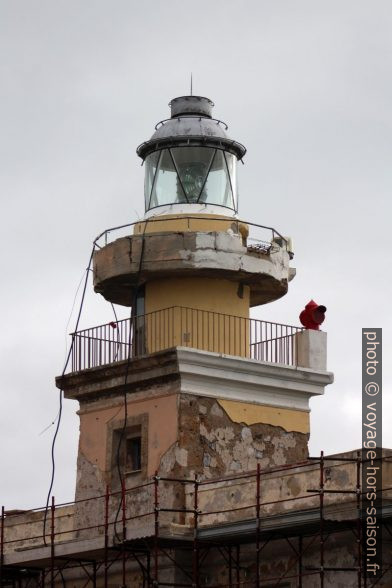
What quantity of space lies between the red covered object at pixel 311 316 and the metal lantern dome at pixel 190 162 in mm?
2411

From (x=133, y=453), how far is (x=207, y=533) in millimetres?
3738

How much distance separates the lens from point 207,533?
32281mm

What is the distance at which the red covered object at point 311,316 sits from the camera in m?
36.3

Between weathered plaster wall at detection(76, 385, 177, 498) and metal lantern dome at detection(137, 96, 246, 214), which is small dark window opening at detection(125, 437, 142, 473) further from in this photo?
metal lantern dome at detection(137, 96, 246, 214)

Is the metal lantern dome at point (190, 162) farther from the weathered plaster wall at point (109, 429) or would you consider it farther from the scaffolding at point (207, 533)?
the scaffolding at point (207, 533)

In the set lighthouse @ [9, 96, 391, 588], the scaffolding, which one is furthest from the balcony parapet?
the scaffolding

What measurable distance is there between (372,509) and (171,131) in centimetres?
1043

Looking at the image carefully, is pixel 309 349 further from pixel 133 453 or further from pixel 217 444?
pixel 133 453

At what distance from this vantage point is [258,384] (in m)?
35.3

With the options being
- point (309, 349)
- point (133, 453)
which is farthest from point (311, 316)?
point (133, 453)

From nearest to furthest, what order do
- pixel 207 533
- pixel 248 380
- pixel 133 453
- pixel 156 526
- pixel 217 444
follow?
pixel 156 526 → pixel 207 533 → pixel 217 444 → pixel 248 380 → pixel 133 453

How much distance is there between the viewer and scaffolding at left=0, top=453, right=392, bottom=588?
3023cm

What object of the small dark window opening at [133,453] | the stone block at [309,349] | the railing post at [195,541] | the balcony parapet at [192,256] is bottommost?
the railing post at [195,541]

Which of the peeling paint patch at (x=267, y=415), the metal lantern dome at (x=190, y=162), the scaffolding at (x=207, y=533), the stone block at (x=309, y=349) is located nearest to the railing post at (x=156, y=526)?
the scaffolding at (x=207, y=533)
